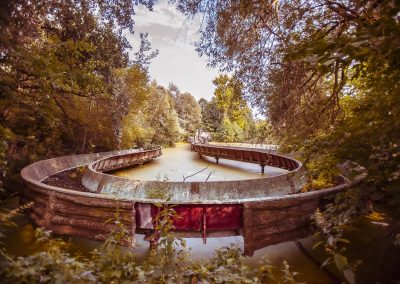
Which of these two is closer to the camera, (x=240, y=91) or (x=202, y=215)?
(x=202, y=215)

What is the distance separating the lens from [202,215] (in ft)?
15.2

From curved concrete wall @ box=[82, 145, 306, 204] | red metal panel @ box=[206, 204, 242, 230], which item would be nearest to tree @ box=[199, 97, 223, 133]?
curved concrete wall @ box=[82, 145, 306, 204]

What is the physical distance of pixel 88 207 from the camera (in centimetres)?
462

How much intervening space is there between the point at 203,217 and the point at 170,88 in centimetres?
4799

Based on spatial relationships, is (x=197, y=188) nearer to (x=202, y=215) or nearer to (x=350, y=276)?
(x=202, y=215)

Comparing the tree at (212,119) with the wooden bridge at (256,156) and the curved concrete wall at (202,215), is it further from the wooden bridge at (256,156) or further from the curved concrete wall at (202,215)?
the curved concrete wall at (202,215)

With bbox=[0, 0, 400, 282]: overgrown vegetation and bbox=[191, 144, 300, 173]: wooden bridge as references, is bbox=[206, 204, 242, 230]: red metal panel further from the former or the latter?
bbox=[191, 144, 300, 173]: wooden bridge

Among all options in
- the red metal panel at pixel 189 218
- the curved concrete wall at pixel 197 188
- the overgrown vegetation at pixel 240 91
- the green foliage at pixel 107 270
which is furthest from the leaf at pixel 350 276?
the curved concrete wall at pixel 197 188

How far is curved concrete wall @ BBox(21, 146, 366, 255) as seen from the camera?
4.45 m

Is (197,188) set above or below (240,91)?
below

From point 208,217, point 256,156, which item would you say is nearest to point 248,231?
point 208,217

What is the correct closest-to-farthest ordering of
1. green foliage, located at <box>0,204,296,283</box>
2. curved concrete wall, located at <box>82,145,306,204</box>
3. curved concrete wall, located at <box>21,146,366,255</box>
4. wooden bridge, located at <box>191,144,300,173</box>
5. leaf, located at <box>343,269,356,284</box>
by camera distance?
leaf, located at <box>343,269,356,284</box>
green foliage, located at <box>0,204,296,283</box>
curved concrete wall, located at <box>21,146,366,255</box>
curved concrete wall, located at <box>82,145,306,204</box>
wooden bridge, located at <box>191,144,300,173</box>

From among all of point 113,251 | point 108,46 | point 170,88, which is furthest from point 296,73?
point 170,88

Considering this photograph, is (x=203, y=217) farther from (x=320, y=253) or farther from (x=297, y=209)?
(x=320, y=253)
